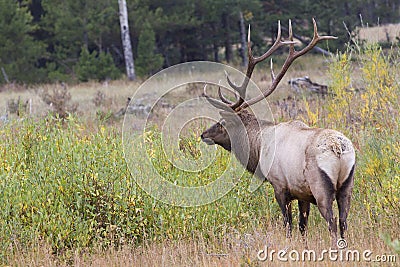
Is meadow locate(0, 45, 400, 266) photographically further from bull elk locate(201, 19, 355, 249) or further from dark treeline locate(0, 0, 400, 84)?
dark treeline locate(0, 0, 400, 84)

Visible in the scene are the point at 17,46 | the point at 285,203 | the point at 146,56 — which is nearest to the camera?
the point at 285,203

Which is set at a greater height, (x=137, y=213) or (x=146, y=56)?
(x=146, y=56)

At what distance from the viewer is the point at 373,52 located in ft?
26.0

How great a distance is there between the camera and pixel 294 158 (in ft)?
17.7

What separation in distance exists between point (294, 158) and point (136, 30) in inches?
810

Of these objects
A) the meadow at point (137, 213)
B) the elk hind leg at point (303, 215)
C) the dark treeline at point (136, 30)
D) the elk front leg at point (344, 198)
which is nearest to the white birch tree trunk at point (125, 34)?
the dark treeline at point (136, 30)

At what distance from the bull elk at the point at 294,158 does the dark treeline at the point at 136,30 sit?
16337 millimetres

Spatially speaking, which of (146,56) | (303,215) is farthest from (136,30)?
(303,215)

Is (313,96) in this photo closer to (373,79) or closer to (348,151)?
(373,79)

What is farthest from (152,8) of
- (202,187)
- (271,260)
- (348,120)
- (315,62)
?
(271,260)

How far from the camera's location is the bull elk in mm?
5043

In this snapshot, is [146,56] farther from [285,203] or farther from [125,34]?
[285,203]

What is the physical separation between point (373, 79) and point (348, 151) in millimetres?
3276

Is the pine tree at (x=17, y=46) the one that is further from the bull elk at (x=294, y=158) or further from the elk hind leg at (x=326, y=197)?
the elk hind leg at (x=326, y=197)
